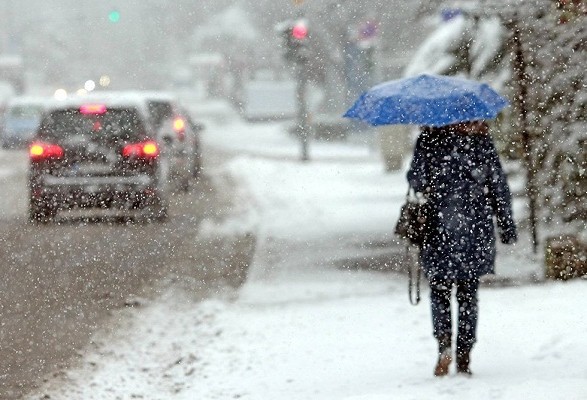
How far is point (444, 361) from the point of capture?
7.26m

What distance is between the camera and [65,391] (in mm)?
7492

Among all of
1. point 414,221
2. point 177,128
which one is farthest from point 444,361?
point 177,128

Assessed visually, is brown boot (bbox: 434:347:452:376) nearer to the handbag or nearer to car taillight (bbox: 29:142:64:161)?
the handbag

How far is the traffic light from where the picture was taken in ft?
90.6

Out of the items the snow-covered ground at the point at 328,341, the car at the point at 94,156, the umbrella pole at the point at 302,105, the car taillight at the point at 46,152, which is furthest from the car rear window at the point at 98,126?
the umbrella pole at the point at 302,105

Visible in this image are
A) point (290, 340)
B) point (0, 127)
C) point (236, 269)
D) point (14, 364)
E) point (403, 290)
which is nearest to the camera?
point (14, 364)

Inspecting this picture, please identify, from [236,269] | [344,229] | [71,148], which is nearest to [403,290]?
[236,269]

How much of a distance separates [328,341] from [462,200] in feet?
7.31

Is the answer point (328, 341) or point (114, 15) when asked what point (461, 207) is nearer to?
point (328, 341)

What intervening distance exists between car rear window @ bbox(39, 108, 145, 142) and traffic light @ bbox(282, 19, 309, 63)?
11.4 metres

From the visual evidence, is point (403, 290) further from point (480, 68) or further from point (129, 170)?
point (129, 170)

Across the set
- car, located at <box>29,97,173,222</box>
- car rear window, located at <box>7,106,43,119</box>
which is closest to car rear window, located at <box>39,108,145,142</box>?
car, located at <box>29,97,173,222</box>

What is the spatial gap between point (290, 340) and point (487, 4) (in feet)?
18.1

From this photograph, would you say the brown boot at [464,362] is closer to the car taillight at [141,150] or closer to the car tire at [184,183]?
the car taillight at [141,150]
